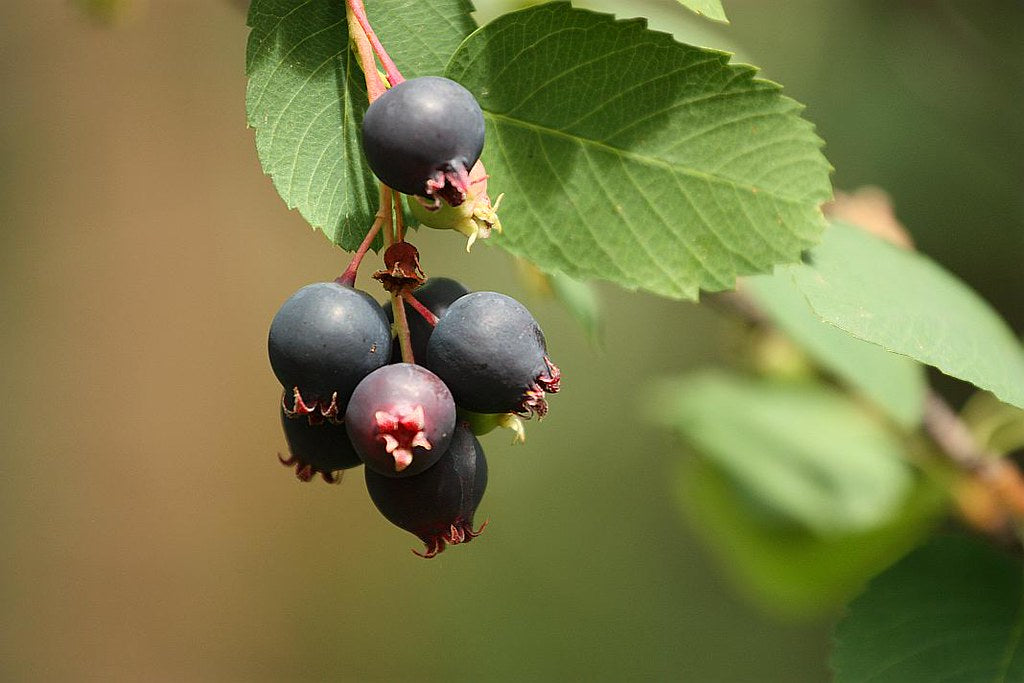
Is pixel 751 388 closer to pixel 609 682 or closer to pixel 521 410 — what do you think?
pixel 521 410

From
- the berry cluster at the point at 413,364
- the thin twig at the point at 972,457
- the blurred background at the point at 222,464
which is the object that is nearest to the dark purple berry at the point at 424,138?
the berry cluster at the point at 413,364

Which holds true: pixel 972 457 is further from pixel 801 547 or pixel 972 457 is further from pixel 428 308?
pixel 428 308

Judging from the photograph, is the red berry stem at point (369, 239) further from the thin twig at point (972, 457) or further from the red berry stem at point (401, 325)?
the thin twig at point (972, 457)

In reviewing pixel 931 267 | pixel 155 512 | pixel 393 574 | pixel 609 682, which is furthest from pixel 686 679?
pixel 931 267

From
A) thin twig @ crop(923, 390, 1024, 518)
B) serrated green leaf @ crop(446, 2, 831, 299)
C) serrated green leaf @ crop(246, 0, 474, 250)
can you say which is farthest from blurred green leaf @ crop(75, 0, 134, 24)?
thin twig @ crop(923, 390, 1024, 518)

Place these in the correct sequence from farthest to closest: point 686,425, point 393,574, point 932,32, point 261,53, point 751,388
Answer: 1. point 393,574
2. point 932,32
3. point 751,388
4. point 686,425
5. point 261,53

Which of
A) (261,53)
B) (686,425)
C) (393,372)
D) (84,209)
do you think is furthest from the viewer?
(84,209)
